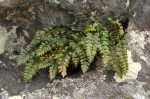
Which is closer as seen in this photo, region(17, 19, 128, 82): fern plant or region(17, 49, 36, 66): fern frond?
region(17, 19, 128, 82): fern plant

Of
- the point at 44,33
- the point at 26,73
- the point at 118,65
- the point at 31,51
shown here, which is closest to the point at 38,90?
the point at 26,73

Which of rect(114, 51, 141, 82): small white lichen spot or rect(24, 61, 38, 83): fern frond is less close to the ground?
rect(114, 51, 141, 82): small white lichen spot

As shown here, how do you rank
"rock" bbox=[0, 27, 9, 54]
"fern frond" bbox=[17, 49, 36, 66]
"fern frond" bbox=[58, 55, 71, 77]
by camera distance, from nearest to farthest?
"fern frond" bbox=[58, 55, 71, 77] → "fern frond" bbox=[17, 49, 36, 66] → "rock" bbox=[0, 27, 9, 54]

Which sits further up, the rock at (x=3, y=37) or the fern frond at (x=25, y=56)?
the rock at (x=3, y=37)

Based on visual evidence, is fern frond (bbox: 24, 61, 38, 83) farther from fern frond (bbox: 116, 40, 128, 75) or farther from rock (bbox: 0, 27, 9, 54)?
fern frond (bbox: 116, 40, 128, 75)

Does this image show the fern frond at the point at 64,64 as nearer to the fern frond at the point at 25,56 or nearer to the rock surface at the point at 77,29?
Result: the rock surface at the point at 77,29

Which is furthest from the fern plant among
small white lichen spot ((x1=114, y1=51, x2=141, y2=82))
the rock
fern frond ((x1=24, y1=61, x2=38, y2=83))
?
the rock

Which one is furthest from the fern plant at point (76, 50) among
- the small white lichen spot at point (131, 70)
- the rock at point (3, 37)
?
the rock at point (3, 37)

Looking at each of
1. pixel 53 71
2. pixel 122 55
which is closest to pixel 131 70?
pixel 122 55
